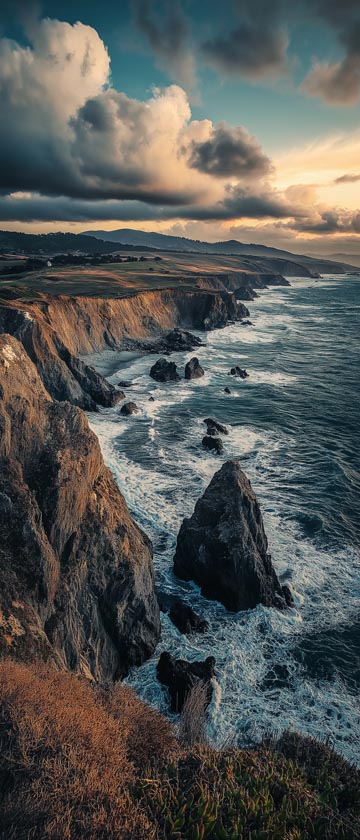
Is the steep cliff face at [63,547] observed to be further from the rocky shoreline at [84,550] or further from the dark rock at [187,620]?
the dark rock at [187,620]

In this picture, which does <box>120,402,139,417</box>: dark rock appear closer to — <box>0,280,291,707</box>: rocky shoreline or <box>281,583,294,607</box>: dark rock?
<box>0,280,291,707</box>: rocky shoreline

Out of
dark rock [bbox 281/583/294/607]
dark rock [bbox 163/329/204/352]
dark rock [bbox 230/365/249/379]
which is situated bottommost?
dark rock [bbox 281/583/294/607]

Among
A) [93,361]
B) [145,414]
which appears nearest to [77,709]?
[145,414]

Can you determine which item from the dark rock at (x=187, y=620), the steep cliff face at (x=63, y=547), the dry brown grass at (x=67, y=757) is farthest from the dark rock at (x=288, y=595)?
the dry brown grass at (x=67, y=757)

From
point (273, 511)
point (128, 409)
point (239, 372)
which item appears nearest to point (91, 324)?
point (239, 372)

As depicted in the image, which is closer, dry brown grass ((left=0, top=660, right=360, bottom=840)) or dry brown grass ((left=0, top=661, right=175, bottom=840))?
dry brown grass ((left=0, top=661, right=175, bottom=840))

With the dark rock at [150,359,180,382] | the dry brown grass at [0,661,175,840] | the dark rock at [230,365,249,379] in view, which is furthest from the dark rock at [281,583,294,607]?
the dark rock at [230,365,249,379]

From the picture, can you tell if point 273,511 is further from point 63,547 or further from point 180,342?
point 180,342
